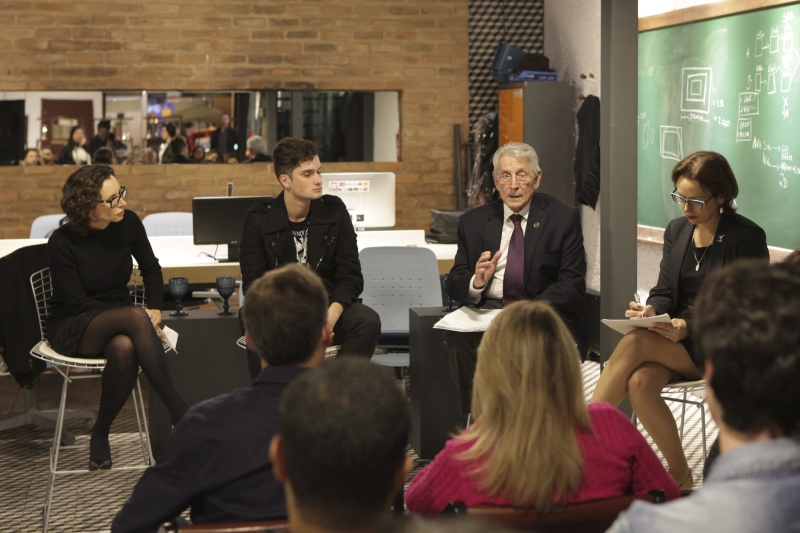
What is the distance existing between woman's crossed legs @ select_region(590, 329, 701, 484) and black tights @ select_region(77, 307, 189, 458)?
1730 mm

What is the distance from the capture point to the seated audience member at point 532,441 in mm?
1688

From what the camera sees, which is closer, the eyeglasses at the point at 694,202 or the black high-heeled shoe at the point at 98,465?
the eyeglasses at the point at 694,202

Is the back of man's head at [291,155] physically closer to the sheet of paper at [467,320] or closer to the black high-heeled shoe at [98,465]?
the sheet of paper at [467,320]

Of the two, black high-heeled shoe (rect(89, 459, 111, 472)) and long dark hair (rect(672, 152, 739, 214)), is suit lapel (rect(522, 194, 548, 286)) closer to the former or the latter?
long dark hair (rect(672, 152, 739, 214))

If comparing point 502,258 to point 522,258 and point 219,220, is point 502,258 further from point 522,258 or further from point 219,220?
point 219,220

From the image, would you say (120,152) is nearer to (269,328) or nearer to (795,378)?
(269,328)

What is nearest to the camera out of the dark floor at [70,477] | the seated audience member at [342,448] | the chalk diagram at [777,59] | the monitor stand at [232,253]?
the seated audience member at [342,448]

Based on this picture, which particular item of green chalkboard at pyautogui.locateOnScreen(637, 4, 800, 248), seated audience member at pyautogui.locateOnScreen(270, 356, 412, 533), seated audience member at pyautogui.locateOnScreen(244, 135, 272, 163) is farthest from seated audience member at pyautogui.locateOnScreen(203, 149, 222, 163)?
seated audience member at pyautogui.locateOnScreen(270, 356, 412, 533)

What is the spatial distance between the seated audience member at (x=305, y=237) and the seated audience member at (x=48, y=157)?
4612 mm

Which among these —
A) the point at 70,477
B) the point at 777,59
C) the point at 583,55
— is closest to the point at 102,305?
the point at 70,477

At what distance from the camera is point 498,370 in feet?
5.82

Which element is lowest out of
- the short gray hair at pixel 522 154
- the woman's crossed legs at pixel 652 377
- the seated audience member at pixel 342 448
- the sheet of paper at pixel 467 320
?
the woman's crossed legs at pixel 652 377

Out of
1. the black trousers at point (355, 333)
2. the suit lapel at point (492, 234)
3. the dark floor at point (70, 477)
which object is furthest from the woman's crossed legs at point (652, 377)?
the black trousers at point (355, 333)

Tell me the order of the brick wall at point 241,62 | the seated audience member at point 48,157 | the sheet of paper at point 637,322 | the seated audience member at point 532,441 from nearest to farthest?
the seated audience member at point 532,441, the sheet of paper at point 637,322, the brick wall at point 241,62, the seated audience member at point 48,157
